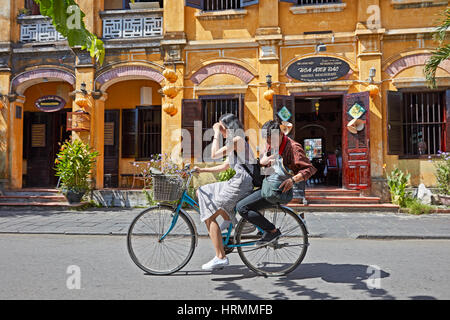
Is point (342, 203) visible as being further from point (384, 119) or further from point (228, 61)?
point (228, 61)

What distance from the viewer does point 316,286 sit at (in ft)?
12.0

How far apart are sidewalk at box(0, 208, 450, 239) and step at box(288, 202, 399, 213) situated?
228 mm

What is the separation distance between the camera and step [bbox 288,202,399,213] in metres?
9.62

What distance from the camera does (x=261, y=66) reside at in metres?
10.7

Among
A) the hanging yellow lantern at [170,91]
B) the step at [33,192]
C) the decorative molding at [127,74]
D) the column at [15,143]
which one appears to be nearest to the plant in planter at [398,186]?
the hanging yellow lantern at [170,91]

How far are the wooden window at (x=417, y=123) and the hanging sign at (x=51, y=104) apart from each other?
9.90m

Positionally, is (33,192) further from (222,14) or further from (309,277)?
(309,277)

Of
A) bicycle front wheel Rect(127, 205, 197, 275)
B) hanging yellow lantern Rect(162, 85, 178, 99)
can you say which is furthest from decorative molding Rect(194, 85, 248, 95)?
bicycle front wheel Rect(127, 205, 197, 275)

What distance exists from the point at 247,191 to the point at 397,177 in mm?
7293

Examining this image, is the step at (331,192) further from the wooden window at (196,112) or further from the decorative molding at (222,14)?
the decorative molding at (222,14)

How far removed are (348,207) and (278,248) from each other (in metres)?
6.36

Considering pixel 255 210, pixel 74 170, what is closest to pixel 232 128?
pixel 255 210

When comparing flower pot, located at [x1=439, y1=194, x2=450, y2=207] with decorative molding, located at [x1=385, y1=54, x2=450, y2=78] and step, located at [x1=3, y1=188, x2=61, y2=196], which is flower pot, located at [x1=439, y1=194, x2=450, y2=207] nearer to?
decorative molding, located at [x1=385, y1=54, x2=450, y2=78]

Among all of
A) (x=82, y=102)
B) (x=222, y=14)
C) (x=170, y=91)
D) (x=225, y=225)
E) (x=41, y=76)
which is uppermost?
(x=222, y=14)
